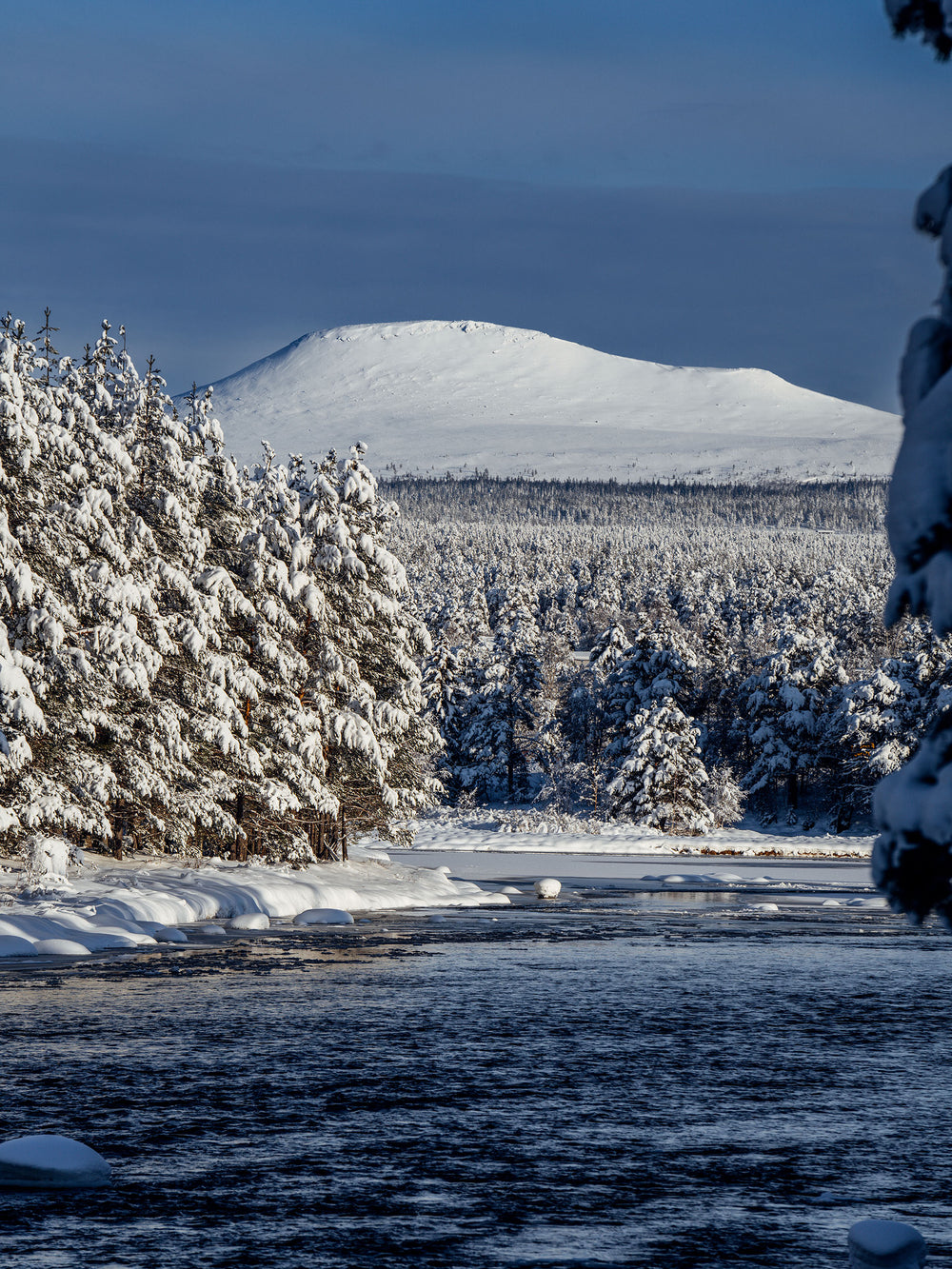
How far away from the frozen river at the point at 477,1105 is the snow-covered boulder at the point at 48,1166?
0.62 feet

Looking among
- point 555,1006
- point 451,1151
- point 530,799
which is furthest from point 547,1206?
point 530,799

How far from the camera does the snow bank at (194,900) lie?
81.7 feet

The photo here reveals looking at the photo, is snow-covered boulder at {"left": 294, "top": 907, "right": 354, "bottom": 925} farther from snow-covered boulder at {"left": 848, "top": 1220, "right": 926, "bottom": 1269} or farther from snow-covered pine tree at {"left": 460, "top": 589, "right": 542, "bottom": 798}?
snow-covered pine tree at {"left": 460, "top": 589, "right": 542, "bottom": 798}

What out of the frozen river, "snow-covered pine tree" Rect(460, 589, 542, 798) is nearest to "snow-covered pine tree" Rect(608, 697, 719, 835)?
"snow-covered pine tree" Rect(460, 589, 542, 798)

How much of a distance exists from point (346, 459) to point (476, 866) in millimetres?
18022

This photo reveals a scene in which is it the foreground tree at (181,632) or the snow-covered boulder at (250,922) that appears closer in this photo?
the snow-covered boulder at (250,922)

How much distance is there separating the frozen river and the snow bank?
77.8 inches

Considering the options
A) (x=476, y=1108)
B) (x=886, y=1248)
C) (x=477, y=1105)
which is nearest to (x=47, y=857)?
(x=477, y=1105)

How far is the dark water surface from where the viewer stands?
9.65 metres

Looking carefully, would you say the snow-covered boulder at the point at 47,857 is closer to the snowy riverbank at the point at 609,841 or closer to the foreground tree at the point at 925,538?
the foreground tree at the point at 925,538

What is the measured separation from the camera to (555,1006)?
19.2 m

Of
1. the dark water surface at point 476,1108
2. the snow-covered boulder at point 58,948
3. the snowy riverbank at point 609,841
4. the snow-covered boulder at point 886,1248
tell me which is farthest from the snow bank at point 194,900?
the snowy riverbank at point 609,841

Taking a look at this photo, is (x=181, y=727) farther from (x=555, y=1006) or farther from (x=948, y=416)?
(x=948, y=416)

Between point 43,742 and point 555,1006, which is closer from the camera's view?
point 555,1006
